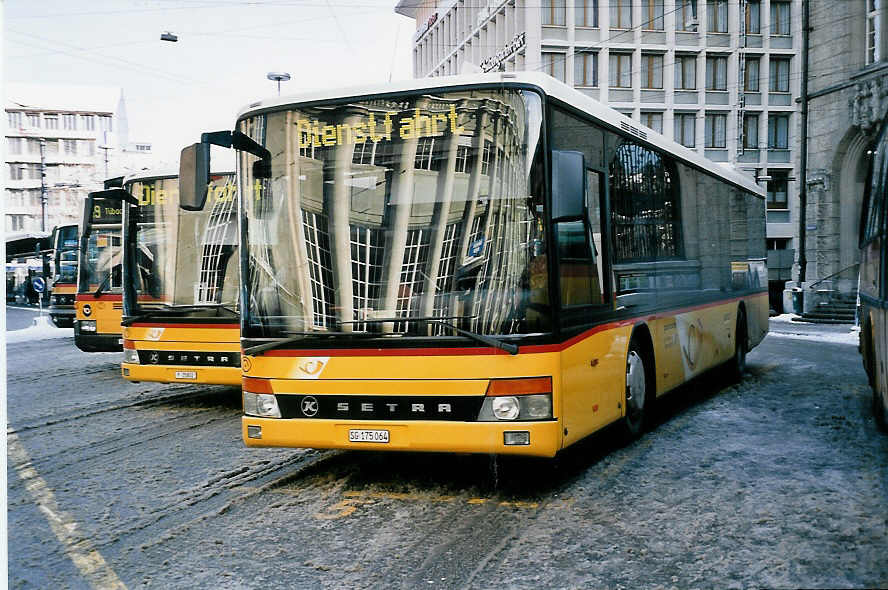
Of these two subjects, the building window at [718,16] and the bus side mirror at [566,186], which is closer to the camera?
the bus side mirror at [566,186]

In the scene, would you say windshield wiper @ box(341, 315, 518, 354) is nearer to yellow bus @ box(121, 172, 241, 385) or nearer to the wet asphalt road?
the wet asphalt road

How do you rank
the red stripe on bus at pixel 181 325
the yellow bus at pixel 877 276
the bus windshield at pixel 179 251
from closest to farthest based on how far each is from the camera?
the yellow bus at pixel 877 276 → the red stripe on bus at pixel 181 325 → the bus windshield at pixel 179 251

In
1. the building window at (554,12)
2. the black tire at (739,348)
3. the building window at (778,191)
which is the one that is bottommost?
the black tire at (739,348)

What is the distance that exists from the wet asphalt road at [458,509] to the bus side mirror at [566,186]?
6.59ft

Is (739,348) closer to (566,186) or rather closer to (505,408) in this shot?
(566,186)

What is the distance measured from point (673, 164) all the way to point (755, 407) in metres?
2.99

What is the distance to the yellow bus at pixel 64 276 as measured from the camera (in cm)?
2614

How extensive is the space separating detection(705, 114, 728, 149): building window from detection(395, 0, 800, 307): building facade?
0.06 m

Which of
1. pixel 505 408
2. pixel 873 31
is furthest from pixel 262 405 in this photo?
pixel 873 31

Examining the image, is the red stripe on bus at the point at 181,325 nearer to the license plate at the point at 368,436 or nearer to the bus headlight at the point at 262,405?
the bus headlight at the point at 262,405

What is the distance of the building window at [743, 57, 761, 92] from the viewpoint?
54350 millimetres

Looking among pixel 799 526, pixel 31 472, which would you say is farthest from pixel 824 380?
pixel 31 472

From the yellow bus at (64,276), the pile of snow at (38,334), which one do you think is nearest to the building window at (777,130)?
the yellow bus at (64,276)

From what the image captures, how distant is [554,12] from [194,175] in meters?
47.8
